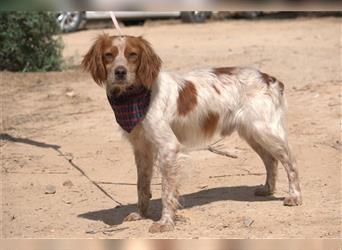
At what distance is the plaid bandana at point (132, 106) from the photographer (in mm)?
5484

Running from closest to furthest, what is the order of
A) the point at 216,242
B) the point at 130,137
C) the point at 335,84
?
the point at 216,242, the point at 130,137, the point at 335,84

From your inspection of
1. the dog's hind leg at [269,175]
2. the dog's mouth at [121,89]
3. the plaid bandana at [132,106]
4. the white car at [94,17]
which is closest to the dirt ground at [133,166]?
the dog's hind leg at [269,175]

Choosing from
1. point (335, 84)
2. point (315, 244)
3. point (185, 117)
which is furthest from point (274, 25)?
point (315, 244)

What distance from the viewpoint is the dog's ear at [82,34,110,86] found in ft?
17.8

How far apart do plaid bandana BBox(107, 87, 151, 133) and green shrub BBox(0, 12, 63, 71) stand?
687 cm

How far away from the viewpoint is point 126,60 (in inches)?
212

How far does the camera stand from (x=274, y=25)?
1862cm

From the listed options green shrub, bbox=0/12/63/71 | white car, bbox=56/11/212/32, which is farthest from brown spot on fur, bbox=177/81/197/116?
white car, bbox=56/11/212/32

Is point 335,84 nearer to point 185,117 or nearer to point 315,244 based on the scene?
point 185,117

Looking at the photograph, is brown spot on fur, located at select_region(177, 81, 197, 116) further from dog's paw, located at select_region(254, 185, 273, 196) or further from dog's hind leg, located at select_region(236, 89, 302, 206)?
dog's paw, located at select_region(254, 185, 273, 196)

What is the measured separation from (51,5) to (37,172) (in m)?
6.06

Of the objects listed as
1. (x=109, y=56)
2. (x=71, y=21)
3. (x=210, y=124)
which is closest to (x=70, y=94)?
(x=210, y=124)

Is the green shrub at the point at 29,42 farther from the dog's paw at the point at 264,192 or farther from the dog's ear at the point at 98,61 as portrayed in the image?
the dog's ear at the point at 98,61

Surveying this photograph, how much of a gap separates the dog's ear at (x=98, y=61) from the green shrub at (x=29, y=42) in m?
6.74
